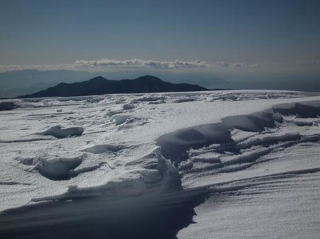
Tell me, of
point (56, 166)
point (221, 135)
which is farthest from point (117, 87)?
point (56, 166)

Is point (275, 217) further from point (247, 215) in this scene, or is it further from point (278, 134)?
point (278, 134)

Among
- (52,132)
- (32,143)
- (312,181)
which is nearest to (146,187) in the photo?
(312,181)

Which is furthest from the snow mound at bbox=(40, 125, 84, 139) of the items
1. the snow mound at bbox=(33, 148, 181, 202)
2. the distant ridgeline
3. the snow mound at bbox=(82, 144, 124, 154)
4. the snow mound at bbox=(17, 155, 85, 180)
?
the distant ridgeline

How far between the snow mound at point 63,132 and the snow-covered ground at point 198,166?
0.04 meters

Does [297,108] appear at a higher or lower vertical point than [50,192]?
higher

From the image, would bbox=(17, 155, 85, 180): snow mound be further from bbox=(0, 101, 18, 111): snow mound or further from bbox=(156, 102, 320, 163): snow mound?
bbox=(0, 101, 18, 111): snow mound

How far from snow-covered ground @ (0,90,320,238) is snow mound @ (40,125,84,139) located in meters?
0.04

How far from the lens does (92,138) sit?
47.6 feet

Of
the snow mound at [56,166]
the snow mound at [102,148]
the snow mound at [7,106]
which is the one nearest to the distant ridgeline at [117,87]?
the snow mound at [7,106]

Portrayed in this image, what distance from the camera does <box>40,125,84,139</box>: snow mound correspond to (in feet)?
52.6

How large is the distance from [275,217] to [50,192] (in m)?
6.08

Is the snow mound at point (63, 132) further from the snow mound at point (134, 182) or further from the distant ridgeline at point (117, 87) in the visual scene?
the distant ridgeline at point (117, 87)

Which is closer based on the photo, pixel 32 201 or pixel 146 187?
pixel 32 201

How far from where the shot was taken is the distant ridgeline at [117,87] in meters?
44.4
